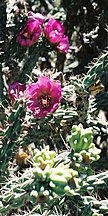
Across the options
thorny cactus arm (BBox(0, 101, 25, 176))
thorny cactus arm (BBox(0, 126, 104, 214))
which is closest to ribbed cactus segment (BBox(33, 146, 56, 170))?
thorny cactus arm (BBox(0, 126, 104, 214))

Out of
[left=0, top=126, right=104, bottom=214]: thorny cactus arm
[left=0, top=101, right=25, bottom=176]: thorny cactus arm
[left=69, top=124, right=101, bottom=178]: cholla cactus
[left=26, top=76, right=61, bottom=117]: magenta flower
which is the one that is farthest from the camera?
[left=26, top=76, right=61, bottom=117]: magenta flower

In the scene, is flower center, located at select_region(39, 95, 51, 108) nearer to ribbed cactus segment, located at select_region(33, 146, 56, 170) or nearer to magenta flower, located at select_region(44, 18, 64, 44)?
magenta flower, located at select_region(44, 18, 64, 44)

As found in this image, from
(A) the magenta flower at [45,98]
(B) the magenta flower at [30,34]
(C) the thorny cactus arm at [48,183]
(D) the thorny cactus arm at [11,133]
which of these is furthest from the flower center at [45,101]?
(C) the thorny cactus arm at [48,183]

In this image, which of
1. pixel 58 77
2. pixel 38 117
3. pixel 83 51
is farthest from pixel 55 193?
pixel 83 51

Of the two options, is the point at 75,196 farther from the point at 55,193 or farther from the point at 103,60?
the point at 103,60

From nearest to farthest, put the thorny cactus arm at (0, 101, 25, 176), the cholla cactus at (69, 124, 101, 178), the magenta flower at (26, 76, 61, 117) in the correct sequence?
the cholla cactus at (69, 124, 101, 178)
the thorny cactus arm at (0, 101, 25, 176)
the magenta flower at (26, 76, 61, 117)

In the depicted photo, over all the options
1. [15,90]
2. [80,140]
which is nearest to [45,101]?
[15,90]
